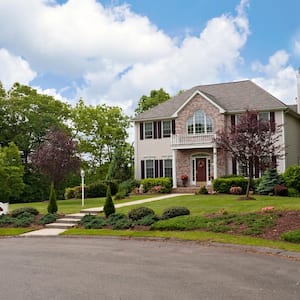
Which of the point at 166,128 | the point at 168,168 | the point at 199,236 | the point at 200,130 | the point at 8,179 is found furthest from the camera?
the point at 166,128

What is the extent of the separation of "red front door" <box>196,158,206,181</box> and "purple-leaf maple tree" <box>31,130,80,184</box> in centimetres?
946

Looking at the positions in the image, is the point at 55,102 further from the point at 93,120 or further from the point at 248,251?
the point at 248,251

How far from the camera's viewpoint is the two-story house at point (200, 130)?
3028 centimetres

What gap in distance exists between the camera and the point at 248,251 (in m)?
11.0

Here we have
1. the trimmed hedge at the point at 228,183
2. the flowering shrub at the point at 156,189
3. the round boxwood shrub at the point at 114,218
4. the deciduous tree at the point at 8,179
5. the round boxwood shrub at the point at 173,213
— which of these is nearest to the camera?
the round boxwood shrub at the point at 173,213

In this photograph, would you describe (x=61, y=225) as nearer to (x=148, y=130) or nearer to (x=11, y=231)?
(x=11, y=231)

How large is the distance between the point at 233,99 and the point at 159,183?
8.42 m

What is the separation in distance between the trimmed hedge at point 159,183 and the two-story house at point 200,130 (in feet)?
3.00

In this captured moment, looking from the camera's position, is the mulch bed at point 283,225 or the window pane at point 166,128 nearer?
the mulch bed at point 283,225

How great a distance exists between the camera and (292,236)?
11703 mm

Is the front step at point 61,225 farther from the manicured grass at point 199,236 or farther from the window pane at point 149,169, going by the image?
the window pane at point 149,169

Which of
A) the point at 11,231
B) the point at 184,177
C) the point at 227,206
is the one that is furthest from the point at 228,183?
the point at 11,231

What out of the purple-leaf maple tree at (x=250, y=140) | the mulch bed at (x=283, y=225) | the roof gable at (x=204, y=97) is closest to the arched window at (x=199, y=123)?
the roof gable at (x=204, y=97)

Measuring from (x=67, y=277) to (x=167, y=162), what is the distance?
24.9 metres
